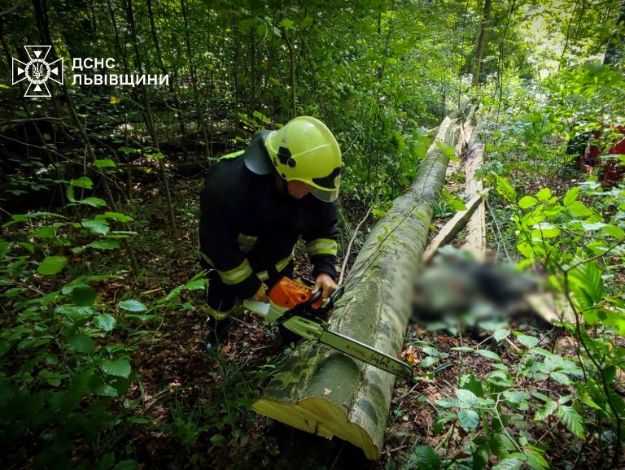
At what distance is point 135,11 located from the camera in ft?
13.9

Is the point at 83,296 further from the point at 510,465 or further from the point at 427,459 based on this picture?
the point at 510,465

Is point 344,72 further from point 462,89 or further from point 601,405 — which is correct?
point 462,89

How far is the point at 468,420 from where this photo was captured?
170 cm

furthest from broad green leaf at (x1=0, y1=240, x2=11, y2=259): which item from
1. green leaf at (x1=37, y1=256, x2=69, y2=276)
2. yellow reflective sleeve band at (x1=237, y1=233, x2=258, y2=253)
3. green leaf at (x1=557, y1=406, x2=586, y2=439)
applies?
green leaf at (x1=557, y1=406, x2=586, y2=439)

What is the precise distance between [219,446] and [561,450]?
2196 millimetres

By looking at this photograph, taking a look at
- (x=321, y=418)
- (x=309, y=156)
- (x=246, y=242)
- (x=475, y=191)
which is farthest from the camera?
→ (x=475, y=191)

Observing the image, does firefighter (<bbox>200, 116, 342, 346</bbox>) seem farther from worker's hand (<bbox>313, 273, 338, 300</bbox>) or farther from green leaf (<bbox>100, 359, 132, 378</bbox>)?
green leaf (<bbox>100, 359, 132, 378</bbox>)

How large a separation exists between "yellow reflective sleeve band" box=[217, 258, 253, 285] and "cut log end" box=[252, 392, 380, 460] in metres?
0.94

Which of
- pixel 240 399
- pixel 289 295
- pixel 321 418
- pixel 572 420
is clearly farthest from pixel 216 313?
pixel 572 420

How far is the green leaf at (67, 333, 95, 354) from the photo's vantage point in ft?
4.77

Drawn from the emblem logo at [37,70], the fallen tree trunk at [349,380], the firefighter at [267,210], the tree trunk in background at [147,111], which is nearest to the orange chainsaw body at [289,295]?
the firefighter at [267,210]

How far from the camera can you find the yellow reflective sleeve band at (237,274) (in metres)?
2.67

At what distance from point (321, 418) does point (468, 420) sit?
801mm

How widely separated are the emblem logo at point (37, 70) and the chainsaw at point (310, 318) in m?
2.55
